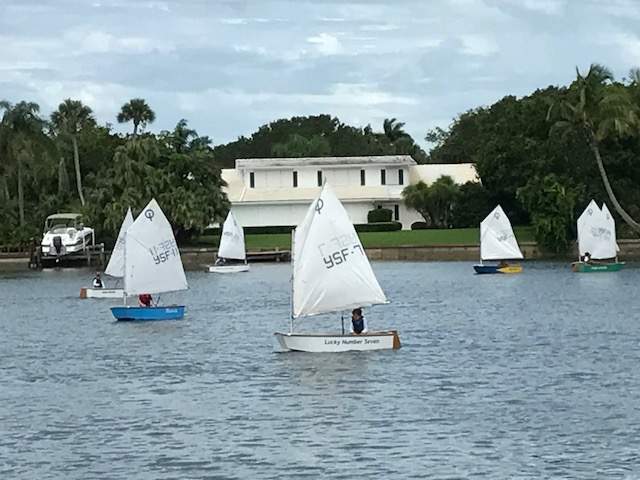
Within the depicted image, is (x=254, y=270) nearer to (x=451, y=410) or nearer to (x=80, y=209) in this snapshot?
(x=80, y=209)

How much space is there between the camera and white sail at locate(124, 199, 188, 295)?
182 feet

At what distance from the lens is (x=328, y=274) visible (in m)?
41.7

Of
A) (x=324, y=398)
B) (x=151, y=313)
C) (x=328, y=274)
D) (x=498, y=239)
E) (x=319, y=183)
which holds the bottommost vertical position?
(x=324, y=398)

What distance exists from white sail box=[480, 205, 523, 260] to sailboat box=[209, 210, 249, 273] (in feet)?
57.1

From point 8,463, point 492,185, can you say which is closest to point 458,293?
point 492,185

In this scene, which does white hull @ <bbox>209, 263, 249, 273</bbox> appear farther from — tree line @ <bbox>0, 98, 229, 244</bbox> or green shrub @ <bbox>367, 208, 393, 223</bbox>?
green shrub @ <bbox>367, 208, 393, 223</bbox>

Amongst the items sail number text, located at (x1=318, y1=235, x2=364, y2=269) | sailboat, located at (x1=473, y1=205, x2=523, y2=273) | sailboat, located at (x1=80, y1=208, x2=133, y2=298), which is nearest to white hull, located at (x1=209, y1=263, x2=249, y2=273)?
sailboat, located at (x1=473, y1=205, x2=523, y2=273)

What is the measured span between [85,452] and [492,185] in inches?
3379

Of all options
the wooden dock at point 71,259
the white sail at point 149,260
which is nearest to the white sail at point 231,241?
the wooden dock at point 71,259

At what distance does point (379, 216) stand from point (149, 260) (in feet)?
218

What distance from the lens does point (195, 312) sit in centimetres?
6506

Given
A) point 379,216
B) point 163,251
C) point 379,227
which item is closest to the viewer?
point 163,251

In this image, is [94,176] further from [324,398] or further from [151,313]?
[324,398]

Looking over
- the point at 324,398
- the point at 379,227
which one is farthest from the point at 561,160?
the point at 324,398
